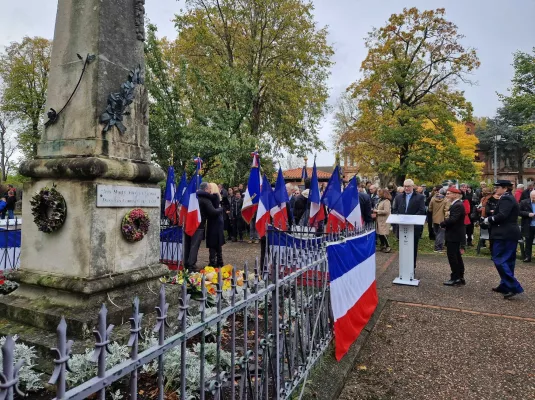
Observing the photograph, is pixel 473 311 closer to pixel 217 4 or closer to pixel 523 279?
pixel 523 279

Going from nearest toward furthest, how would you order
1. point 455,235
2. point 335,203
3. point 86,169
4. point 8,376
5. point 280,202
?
point 8,376 → point 86,169 → point 455,235 → point 335,203 → point 280,202

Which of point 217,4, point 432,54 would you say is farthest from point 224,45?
point 432,54

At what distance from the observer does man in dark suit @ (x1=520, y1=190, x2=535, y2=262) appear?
28.9 ft

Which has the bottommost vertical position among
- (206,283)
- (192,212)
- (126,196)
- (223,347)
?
(223,347)

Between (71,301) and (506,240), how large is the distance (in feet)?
20.6

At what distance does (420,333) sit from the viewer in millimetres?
4566

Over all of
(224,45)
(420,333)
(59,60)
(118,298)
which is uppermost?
(224,45)

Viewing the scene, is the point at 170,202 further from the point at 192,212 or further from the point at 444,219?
the point at 444,219

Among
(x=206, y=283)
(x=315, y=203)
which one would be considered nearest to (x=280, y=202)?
(x=315, y=203)

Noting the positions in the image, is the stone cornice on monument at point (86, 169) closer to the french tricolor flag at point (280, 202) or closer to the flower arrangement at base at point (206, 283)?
the flower arrangement at base at point (206, 283)

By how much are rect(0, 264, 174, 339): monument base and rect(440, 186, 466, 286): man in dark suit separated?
5.37 meters

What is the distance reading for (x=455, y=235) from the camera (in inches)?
264

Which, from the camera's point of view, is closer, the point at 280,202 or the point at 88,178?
the point at 88,178

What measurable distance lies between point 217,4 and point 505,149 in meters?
40.9
